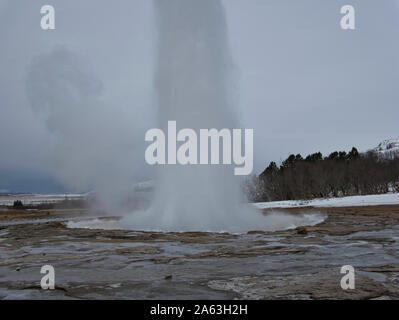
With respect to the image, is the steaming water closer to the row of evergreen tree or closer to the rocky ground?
the rocky ground

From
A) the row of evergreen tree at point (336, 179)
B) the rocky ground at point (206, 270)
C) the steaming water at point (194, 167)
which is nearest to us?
the rocky ground at point (206, 270)

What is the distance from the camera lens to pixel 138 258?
7273 mm

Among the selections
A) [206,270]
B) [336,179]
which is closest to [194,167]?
[206,270]

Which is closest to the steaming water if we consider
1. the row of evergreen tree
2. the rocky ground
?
the rocky ground

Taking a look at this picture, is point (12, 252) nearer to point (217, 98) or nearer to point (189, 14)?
point (217, 98)

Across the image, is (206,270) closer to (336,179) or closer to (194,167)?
(194,167)

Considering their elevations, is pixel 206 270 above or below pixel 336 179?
below

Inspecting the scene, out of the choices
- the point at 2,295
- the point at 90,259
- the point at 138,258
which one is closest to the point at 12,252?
the point at 90,259

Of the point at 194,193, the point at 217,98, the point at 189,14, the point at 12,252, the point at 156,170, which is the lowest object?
the point at 12,252

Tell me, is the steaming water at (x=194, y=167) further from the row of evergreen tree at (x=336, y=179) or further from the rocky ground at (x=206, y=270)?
the row of evergreen tree at (x=336, y=179)

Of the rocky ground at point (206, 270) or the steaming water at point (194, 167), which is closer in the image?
the rocky ground at point (206, 270)

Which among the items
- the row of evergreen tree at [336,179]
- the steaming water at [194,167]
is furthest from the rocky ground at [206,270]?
the row of evergreen tree at [336,179]

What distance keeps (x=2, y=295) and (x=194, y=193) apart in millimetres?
11686
